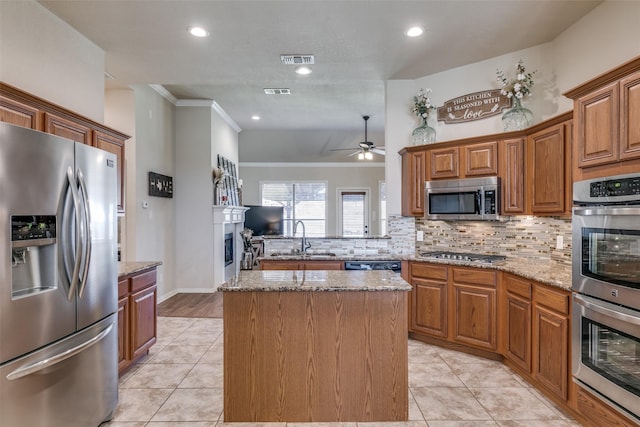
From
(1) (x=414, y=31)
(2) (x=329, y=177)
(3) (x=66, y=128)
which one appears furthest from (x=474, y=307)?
(2) (x=329, y=177)

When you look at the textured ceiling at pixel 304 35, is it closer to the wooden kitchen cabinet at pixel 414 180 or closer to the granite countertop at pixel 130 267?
the wooden kitchen cabinet at pixel 414 180

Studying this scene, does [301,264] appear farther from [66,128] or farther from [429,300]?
[66,128]

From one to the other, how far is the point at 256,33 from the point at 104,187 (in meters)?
1.92

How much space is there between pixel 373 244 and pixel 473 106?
1.97m

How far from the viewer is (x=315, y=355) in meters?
2.36

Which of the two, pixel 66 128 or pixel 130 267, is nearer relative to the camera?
pixel 66 128

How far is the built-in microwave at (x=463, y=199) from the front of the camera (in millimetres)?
3578

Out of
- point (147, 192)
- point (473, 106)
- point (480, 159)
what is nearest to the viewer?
point (480, 159)

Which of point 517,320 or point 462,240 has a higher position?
point 462,240

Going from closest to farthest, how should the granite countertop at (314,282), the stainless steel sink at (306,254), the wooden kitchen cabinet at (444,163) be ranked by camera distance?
the granite countertop at (314,282) < the wooden kitchen cabinet at (444,163) < the stainless steel sink at (306,254)

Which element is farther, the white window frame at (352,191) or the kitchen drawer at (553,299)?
the white window frame at (352,191)

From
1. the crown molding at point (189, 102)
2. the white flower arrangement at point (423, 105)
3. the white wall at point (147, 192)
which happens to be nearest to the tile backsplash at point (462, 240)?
the white flower arrangement at point (423, 105)

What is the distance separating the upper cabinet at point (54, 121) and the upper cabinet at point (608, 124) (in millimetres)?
3494

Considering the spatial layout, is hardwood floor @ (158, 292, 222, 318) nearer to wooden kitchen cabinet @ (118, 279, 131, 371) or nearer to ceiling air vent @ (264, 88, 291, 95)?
wooden kitchen cabinet @ (118, 279, 131, 371)
